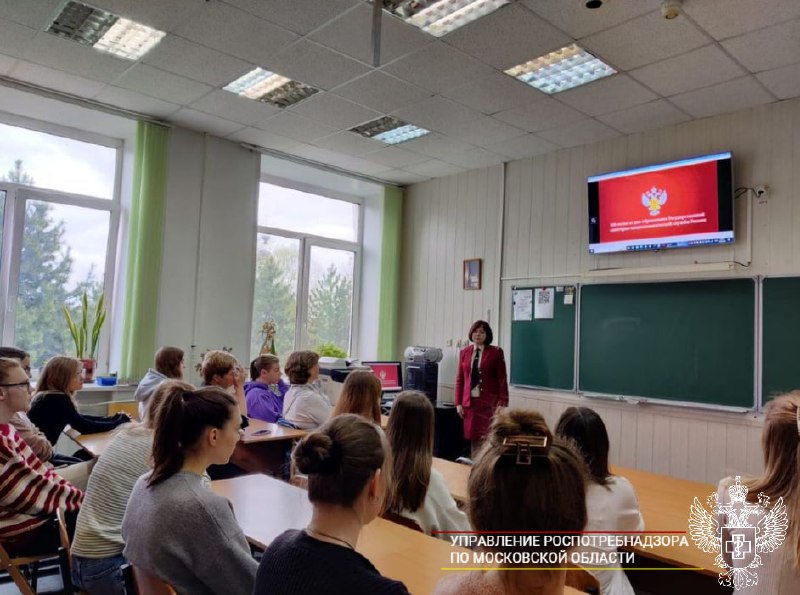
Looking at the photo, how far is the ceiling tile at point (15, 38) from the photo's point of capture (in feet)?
11.3

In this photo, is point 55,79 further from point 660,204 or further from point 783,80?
point 783,80

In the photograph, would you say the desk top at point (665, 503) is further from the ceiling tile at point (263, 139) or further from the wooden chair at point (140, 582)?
the ceiling tile at point (263, 139)

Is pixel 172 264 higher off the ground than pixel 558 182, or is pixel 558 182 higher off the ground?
pixel 558 182

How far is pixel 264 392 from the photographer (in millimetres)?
4402

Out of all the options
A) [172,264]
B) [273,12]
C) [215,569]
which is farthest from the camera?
[172,264]

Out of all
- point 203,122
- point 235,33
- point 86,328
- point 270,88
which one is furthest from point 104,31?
point 86,328

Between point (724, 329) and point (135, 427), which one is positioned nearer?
point (135, 427)

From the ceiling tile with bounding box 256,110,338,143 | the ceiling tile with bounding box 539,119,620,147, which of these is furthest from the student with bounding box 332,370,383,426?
the ceiling tile with bounding box 539,119,620,147

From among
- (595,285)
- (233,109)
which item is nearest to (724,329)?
(595,285)

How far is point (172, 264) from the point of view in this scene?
5.07 meters

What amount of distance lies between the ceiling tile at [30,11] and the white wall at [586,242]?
402cm

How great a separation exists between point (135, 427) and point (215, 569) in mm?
926

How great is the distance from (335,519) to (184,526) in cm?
53

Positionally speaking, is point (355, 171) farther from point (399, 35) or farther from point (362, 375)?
point (362, 375)
